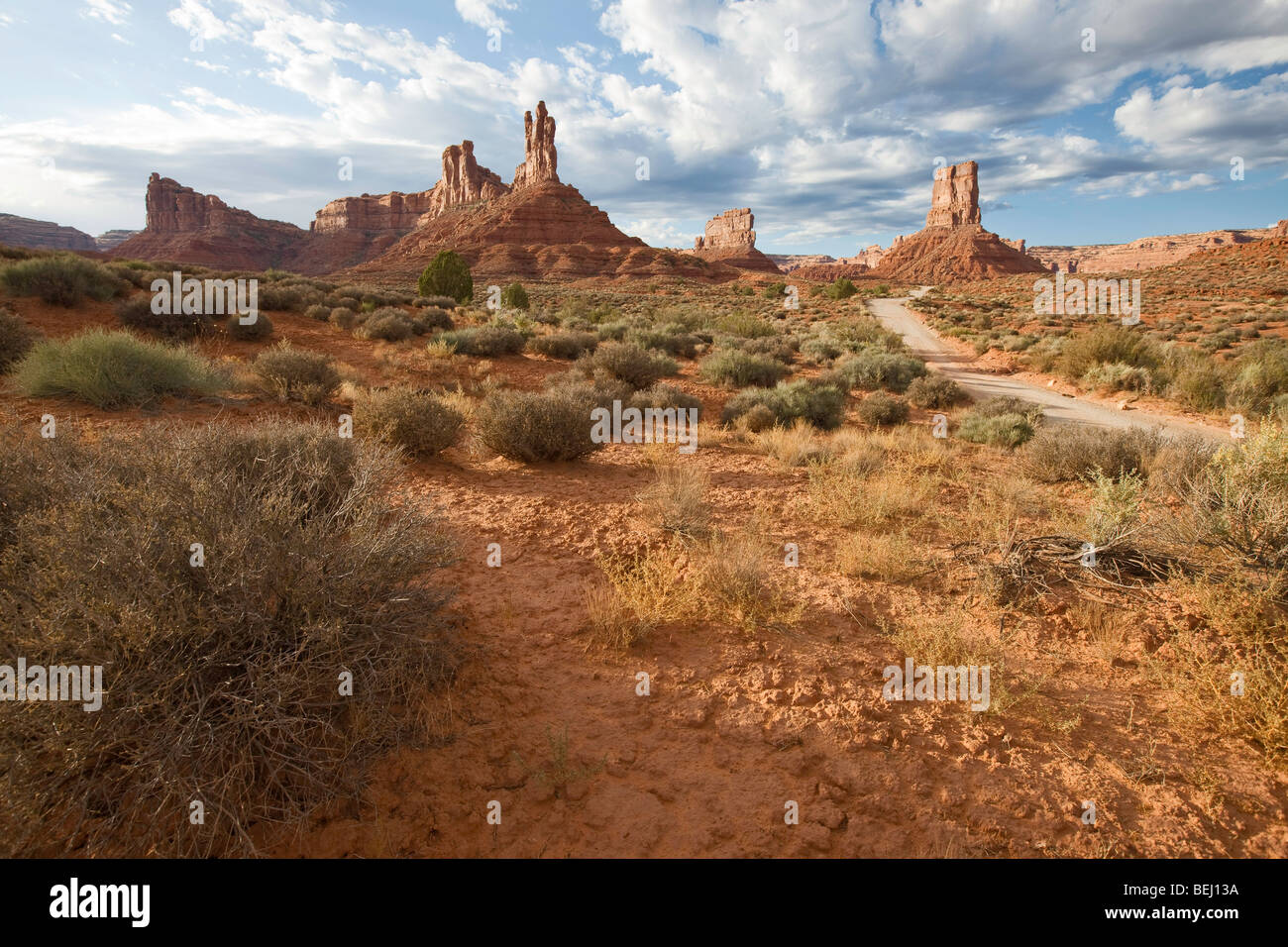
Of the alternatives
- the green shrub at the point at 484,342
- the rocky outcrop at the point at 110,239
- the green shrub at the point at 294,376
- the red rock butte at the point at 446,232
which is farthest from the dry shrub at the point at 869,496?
the rocky outcrop at the point at 110,239

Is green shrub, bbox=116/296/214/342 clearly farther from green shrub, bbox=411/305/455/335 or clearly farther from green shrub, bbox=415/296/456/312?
green shrub, bbox=415/296/456/312

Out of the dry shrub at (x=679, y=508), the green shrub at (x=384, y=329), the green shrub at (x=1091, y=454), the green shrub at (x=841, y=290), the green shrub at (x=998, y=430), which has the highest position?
the green shrub at (x=841, y=290)

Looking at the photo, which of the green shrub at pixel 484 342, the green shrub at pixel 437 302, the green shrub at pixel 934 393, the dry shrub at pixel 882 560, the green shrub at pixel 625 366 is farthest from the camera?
the green shrub at pixel 437 302

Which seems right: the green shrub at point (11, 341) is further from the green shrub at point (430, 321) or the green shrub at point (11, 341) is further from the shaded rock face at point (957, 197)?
the shaded rock face at point (957, 197)

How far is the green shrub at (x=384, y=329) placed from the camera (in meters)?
15.9

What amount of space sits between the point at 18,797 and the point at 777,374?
13983mm

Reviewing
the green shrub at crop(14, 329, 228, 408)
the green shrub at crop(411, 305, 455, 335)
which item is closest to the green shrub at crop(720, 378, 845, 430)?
the green shrub at crop(14, 329, 228, 408)

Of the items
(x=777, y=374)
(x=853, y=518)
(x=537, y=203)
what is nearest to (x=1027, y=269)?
(x=537, y=203)

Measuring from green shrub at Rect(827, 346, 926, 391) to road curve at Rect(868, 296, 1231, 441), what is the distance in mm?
1582

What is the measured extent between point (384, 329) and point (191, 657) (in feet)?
50.7

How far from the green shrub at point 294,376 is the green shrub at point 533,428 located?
10.8ft

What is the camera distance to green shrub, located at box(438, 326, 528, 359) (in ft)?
48.9
